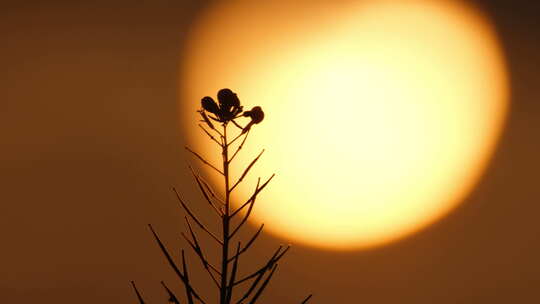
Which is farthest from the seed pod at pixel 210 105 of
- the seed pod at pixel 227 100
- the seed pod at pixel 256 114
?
the seed pod at pixel 256 114

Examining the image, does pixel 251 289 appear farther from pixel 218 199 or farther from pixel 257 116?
pixel 257 116

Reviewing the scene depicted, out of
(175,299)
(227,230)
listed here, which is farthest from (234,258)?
(175,299)

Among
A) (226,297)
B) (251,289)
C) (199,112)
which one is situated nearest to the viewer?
(226,297)

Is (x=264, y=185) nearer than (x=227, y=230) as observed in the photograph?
No

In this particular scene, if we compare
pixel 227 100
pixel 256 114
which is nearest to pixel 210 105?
pixel 227 100

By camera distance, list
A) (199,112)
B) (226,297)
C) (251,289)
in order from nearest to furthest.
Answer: (226,297), (251,289), (199,112)

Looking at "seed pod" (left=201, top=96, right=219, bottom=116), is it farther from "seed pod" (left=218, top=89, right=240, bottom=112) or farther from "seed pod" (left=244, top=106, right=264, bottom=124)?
"seed pod" (left=244, top=106, right=264, bottom=124)

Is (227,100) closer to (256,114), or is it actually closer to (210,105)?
(210,105)

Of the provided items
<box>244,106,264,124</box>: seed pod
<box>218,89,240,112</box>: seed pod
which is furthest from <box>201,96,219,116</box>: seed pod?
<box>244,106,264,124</box>: seed pod

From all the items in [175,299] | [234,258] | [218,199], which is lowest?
[175,299]
